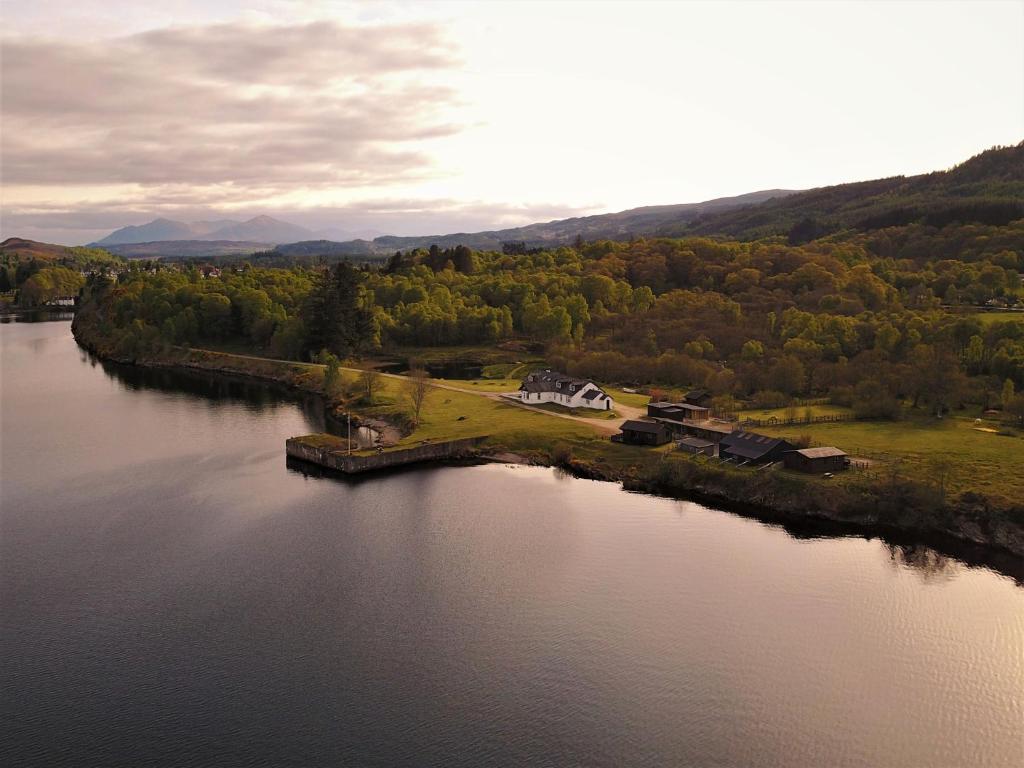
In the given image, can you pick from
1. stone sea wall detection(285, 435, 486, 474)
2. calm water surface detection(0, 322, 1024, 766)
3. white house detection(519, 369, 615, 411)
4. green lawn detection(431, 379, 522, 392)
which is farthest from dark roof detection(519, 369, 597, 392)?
calm water surface detection(0, 322, 1024, 766)

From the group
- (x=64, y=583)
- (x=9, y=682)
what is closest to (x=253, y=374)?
(x=64, y=583)

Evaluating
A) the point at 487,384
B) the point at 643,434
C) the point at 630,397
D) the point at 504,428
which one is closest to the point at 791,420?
the point at 643,434

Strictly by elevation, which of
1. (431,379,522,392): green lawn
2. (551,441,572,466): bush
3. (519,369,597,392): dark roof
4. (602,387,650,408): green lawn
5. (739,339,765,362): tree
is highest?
(739,339,765,362): tree

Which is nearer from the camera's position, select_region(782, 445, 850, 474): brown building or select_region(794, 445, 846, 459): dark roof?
select_region(782, 445, 850, 474): brown building

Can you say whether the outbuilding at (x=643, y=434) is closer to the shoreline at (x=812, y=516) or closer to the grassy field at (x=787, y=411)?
the shoreline at (x=812, y=516)

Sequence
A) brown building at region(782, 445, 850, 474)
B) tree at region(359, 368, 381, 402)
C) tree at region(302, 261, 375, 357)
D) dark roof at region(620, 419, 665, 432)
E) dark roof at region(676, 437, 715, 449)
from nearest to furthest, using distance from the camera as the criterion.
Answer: brown building at region(782, 445, 850, 474) < dark roof at region(676, 437, 715, 449) < dark roof at region(620, 419, 665, 432) < tree at region(359, 368, 381, 402) < tree at region(302, 261, 375, 357)

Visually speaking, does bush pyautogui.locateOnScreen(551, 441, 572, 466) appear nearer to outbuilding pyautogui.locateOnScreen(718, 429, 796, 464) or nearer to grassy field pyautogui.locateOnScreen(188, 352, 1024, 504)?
grassy field pyautogui.locateOnScreen(188, 352, 1024, 504)

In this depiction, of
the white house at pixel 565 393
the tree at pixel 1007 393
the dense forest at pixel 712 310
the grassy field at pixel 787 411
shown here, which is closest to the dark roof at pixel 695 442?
the grassy field at pixel 787 411

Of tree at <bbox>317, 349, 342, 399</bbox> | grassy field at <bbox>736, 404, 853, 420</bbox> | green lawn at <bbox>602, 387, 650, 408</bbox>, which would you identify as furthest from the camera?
tree at <bbox>317, 349, 342, 399</bbox>
